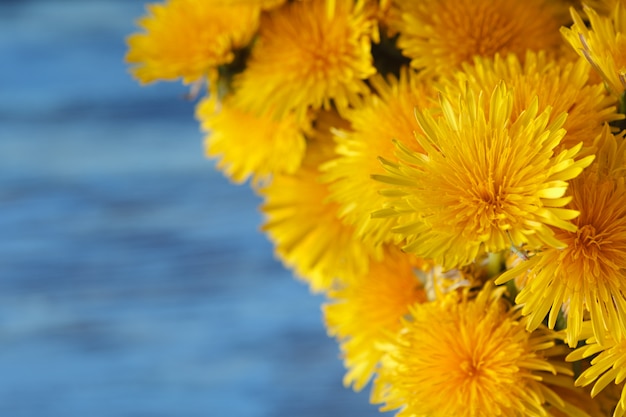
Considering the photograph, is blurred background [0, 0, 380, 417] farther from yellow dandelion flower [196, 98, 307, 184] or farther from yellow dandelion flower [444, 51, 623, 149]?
yellow dandelion flower [444, 51, 623, 149]

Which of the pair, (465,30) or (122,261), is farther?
(122,261)

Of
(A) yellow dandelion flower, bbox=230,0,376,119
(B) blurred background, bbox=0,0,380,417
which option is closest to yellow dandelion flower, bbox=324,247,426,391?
(A) yellow dandelion flower, bbox=230,0,376,119

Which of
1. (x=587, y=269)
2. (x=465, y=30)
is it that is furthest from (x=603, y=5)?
(x=587, y=269)

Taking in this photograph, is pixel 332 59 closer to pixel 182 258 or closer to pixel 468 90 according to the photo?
pixel 468 90

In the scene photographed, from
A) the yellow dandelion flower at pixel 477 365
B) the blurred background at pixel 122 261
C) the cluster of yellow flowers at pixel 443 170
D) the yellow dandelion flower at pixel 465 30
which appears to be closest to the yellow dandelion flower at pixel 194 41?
the cluster of yellow flowers at pixel 443 170

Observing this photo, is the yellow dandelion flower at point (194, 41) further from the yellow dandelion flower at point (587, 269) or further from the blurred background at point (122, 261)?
the blurred background at point (122, 261)

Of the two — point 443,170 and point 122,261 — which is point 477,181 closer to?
point 443,170
